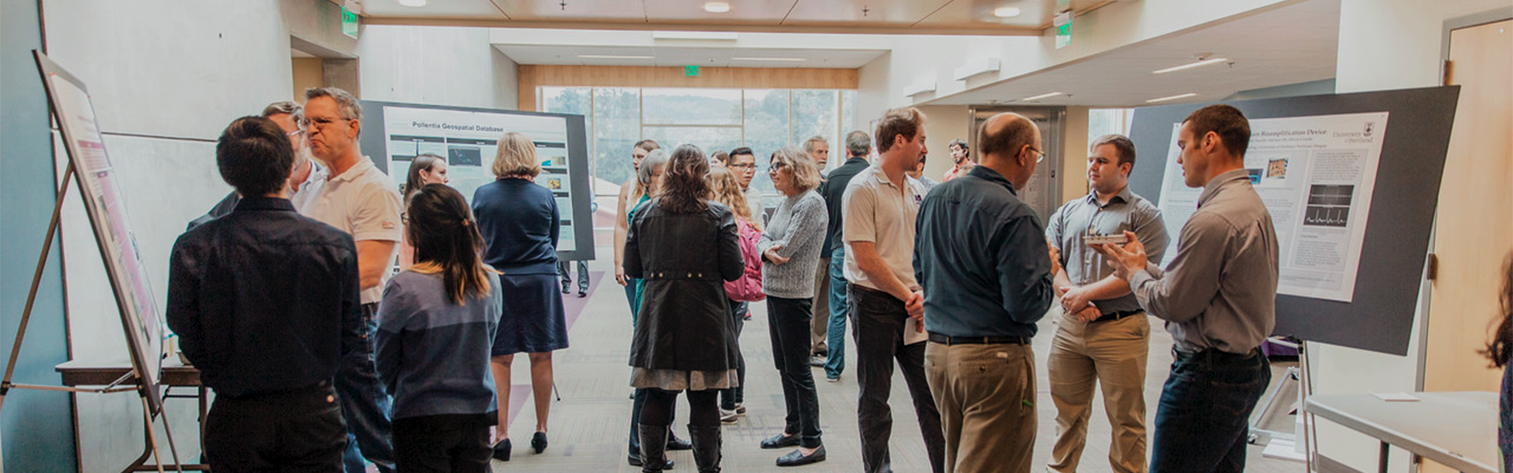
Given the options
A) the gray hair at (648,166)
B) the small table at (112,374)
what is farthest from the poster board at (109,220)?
the gray hair at (648,166)

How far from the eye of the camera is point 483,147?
15.9 ft

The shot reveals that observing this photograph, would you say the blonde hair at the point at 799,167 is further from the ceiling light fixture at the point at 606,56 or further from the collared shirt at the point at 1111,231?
the ceiling light fixture at the point at 606,56

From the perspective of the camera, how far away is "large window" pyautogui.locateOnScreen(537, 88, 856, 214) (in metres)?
13.7

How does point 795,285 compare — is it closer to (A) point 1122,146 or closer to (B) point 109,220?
(A) point 1122,146

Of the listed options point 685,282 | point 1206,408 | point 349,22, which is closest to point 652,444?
point 685,282

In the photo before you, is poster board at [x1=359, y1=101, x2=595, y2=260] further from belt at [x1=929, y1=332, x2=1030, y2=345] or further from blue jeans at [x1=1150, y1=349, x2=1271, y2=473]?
blue jeans at [x1=1150, y1=349, x2=1271, y2=473]

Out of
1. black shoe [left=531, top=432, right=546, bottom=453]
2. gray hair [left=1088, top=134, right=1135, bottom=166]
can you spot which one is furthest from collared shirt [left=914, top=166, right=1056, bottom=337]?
black shoe [left=531, top=432, right=546, bottom=453]

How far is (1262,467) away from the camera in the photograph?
11.7 ft

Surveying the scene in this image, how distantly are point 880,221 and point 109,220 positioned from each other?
7.47ft

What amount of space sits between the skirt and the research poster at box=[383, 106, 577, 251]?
1057mm

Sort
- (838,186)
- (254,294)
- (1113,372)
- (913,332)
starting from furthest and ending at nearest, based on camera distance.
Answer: (838,186) → (913,332) → (1113,372) → (254,294)

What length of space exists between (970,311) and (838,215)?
2.26m

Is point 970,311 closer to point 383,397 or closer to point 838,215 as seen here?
point 383,397

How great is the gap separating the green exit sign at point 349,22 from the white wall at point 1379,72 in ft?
19.8
